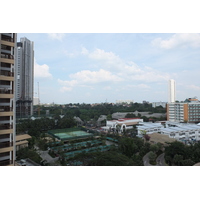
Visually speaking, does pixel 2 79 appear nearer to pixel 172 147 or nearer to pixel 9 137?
pixel 9 137

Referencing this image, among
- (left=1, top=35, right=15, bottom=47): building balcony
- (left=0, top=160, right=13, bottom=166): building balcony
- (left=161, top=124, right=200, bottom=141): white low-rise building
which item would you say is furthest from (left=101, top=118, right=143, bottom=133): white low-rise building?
(left=1, top=35, right=15, bottom=47): building balcony

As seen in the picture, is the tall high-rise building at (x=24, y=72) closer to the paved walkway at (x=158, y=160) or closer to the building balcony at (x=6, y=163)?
the building balcony at (x=6, y=163)

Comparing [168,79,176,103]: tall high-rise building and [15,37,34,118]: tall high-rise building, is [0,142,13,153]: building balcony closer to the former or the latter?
[15,37,34,118]: tall high-rise building

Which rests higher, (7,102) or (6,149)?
(7,102)

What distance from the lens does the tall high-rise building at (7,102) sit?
1.71m

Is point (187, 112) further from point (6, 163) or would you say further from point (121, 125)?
point (6, 163)

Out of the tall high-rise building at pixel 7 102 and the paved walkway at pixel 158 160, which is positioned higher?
the tall high-rise building at pixel 7 102

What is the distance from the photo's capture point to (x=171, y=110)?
7.93 meters

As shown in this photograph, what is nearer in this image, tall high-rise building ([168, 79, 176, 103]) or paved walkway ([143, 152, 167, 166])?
paved walkway ([143, 152, 167, 166])

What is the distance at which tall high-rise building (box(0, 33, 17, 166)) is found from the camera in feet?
5.62

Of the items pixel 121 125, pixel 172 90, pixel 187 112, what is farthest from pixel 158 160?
pixel 187 112

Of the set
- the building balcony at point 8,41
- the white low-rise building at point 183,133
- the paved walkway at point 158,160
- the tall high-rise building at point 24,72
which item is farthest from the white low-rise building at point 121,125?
the building balcony at point 8,41

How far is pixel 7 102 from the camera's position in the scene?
1760 millimetres

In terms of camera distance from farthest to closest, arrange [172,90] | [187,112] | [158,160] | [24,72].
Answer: [187,112] → [172,90] → [24,72] → [158,160]
